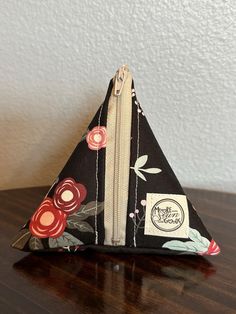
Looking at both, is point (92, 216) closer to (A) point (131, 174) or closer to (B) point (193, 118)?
(A) point (131, 174)

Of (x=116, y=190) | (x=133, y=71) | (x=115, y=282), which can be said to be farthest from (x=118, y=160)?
(x=133, y=71)

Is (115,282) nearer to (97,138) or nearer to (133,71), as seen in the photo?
(97,138)

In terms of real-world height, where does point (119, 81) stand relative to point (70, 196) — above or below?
above

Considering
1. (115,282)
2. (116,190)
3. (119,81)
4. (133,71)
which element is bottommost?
(115,282)

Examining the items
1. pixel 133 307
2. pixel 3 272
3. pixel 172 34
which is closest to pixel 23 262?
pixel 3 272

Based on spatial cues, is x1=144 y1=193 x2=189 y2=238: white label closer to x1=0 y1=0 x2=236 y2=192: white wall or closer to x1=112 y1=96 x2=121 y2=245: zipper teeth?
x1=112 y1=96 x2=121 y2=245: zipper teeth

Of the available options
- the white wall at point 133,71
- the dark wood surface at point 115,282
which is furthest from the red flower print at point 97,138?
the white wall at point 133,71

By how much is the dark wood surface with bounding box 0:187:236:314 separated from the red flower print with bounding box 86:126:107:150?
138 millimetres

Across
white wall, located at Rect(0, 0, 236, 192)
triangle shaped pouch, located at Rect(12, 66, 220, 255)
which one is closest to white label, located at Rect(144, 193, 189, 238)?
triangle shaped pouch, located at Rect(12, 66, 220, 255)

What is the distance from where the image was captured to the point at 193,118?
0.83 metres

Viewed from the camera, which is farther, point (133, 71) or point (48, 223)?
point (133, 71)

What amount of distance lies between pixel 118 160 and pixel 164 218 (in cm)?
9

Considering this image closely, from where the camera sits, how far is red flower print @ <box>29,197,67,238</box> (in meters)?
0.50

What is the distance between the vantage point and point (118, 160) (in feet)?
1.67
